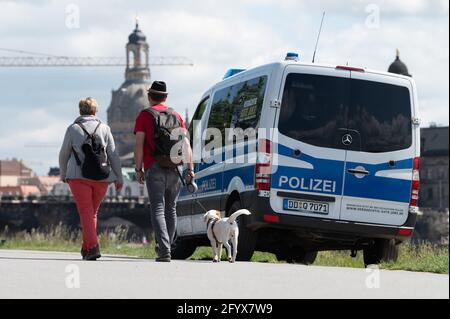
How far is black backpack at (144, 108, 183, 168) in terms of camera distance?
12.6m

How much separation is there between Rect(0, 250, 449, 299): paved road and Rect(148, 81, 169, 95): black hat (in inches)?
69.0

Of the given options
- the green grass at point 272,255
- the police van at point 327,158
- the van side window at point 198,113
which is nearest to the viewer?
the green grass at point 272,255

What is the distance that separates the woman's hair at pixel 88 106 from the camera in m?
13.0

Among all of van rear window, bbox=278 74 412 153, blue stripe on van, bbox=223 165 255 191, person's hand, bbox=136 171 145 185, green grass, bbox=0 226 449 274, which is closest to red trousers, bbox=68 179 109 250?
person's hand, bbox=136 171 145 185

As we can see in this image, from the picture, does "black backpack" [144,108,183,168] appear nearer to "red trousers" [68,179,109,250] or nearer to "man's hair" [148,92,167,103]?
"man's hair" [148,92,167,103]

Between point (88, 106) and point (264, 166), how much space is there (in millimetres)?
1865

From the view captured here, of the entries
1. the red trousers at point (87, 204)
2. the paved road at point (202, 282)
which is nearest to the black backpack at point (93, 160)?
the red trousers at point (87, 204)

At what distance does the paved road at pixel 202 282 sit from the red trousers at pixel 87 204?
79 centimetres

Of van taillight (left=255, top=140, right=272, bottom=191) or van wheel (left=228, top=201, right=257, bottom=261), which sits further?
van wheel (left=228, top=201, right=257, bottom=261)

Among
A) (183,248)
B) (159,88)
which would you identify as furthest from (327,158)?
(183,248)

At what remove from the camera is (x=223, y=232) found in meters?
13.2

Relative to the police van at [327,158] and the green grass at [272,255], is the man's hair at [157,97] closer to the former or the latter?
the police van at [327,158]

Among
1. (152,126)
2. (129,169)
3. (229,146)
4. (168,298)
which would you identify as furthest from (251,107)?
(129,169)
